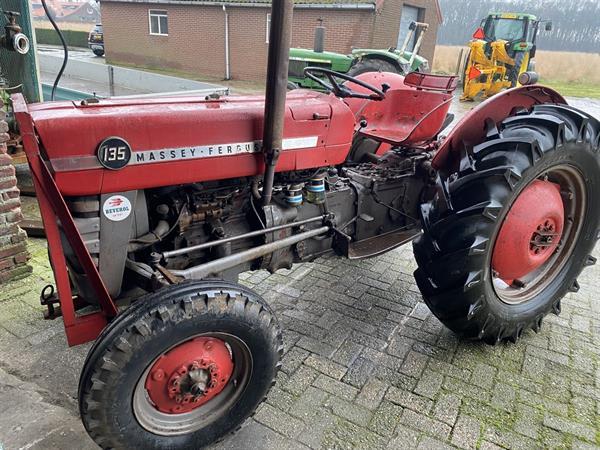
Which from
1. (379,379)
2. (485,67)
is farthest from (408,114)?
(485,67)

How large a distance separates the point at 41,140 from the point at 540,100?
269cm

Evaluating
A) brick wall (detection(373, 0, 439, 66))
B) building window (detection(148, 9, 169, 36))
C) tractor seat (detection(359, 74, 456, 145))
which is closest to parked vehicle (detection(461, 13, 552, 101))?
brick wall (detection(373, 0, 439, 66))

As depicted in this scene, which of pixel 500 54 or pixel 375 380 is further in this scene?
pixel 500 54

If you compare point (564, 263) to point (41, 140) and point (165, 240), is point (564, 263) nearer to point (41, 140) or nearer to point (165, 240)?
point (165, 240)

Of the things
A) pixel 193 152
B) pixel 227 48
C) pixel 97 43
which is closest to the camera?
pixel 193 152

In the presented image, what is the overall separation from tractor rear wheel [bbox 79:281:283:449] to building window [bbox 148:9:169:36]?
19.3 metres

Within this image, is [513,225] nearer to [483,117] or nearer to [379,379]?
[483,117]

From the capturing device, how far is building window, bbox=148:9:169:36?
1878cm

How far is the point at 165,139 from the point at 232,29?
16.8 metres

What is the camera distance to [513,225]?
258 centimetres

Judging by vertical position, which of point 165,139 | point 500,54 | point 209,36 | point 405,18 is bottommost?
point 209,36

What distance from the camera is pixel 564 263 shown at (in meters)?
2.98

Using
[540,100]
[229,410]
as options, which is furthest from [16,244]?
[540,100]

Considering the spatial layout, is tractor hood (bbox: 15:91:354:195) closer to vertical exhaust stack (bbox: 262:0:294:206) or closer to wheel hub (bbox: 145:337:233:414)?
vertical exhaust stack (bbox: 262:0:294:206)
